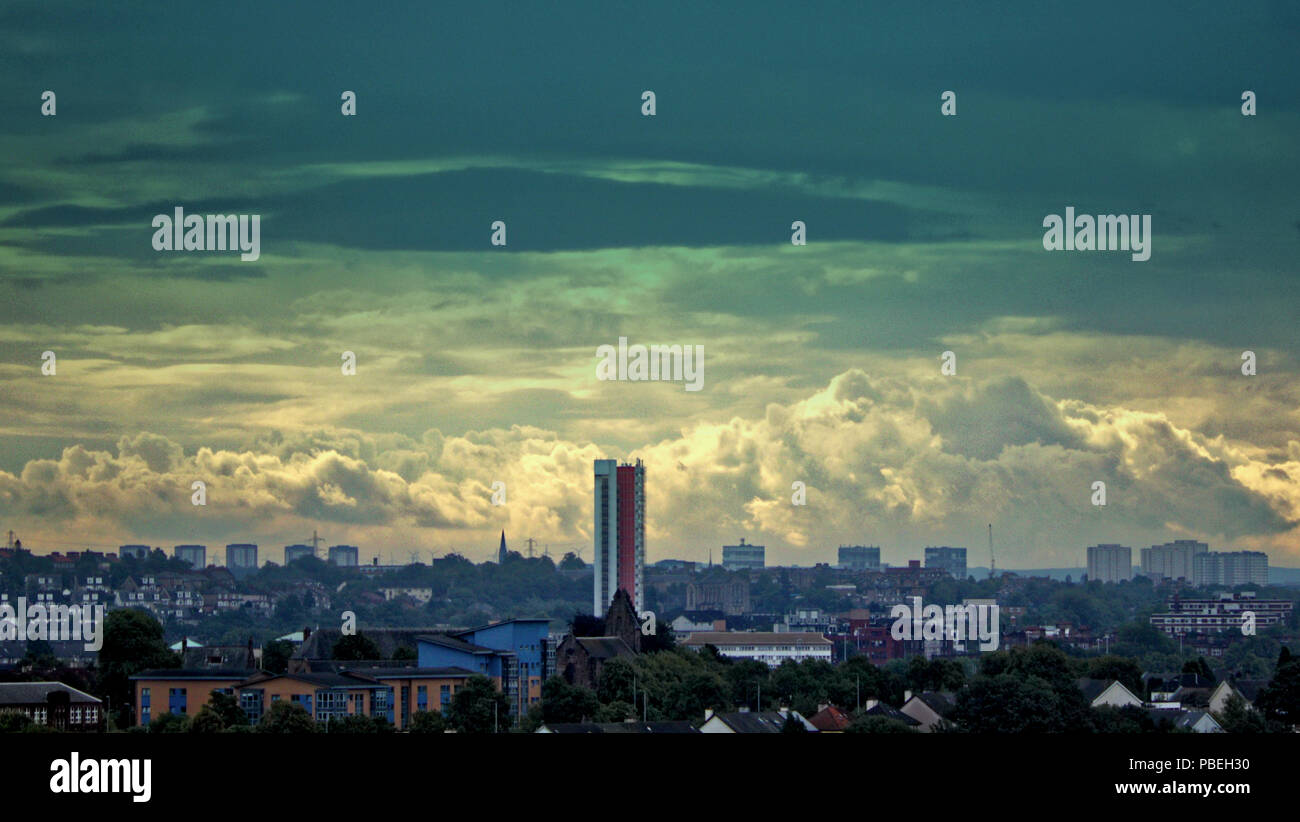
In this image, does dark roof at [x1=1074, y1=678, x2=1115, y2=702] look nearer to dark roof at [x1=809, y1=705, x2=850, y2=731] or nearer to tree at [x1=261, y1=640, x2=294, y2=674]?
dark roof at [x1=809, y1=705, x2=850, y2=731]

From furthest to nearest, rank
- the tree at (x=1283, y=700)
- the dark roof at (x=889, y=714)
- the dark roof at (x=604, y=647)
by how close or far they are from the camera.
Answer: the dark roof at (x=604, y=647)
the tree at (x=1283, y=700)
the dark roof at (x=889, y=714)

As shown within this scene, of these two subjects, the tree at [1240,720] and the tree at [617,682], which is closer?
the tree at [1240,720]

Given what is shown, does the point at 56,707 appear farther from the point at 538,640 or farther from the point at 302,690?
the point at 538,640

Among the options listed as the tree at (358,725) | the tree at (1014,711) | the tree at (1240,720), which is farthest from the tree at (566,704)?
the tree at (1240,720)

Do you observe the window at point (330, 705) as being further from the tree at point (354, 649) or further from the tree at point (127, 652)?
the tree at point (354, 649)
